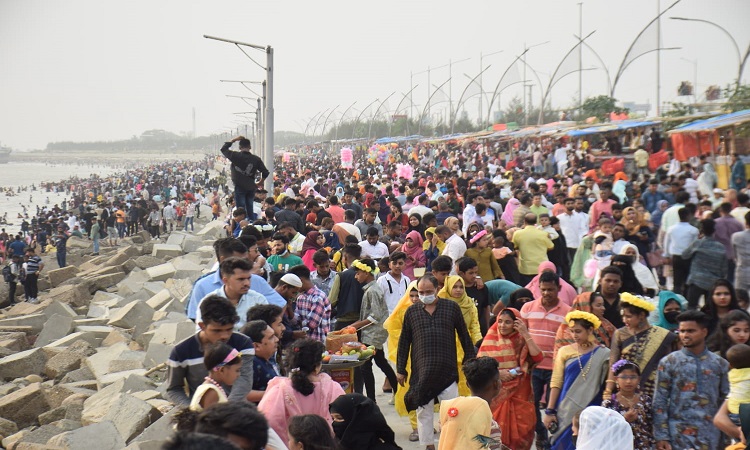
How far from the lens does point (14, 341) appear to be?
16109mm

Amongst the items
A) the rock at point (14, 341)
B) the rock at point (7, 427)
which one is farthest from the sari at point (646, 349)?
the rock at point (14, 341)

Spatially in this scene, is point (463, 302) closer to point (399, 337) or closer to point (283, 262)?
point (399, 337)

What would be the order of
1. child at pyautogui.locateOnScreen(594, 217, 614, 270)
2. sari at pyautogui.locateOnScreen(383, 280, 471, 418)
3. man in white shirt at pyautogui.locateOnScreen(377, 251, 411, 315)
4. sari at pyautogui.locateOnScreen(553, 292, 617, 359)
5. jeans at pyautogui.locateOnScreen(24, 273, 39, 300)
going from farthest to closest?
jeans at pyautogui.locateOnScreen(24, 273, 39, 300) → child at pyautogui.locateOnScreen(594, 217, 614, 270) → man in white shirt at pyautogui.locateOnScreen(377, 251, 411, 315) → sari at pyautogui.locateOnScreen(383, 280, 471, 418) → sari at pyautogui.locateOnScreen(553, 292, 617, 359)

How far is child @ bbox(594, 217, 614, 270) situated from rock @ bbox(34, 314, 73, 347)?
1030 cm

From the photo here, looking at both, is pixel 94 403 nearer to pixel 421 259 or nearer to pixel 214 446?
pixel 421 259

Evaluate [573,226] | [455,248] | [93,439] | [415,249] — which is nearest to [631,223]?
[573,226]

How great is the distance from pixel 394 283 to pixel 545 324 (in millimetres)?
1659

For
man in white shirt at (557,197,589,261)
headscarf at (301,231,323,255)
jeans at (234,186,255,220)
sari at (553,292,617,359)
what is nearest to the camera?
sari at (553,292,617,359)

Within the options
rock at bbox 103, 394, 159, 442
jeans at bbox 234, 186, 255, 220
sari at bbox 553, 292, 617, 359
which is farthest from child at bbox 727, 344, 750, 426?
jeans at bbox 234, 186, 255, 220

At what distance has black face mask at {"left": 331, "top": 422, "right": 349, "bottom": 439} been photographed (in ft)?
15.4

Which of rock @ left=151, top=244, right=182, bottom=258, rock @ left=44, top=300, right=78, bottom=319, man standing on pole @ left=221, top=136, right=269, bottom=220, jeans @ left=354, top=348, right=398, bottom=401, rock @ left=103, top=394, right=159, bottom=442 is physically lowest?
rock @ left=44, top=300, right=78, bottom=319

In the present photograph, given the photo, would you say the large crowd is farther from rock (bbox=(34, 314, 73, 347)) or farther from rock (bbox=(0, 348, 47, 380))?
rock (bbox=(34, 314, 73, 347))

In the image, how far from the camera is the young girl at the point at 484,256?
9633mm

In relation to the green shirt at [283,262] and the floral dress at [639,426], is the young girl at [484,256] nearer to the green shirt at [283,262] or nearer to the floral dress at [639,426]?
the green shirt at [283,262]
